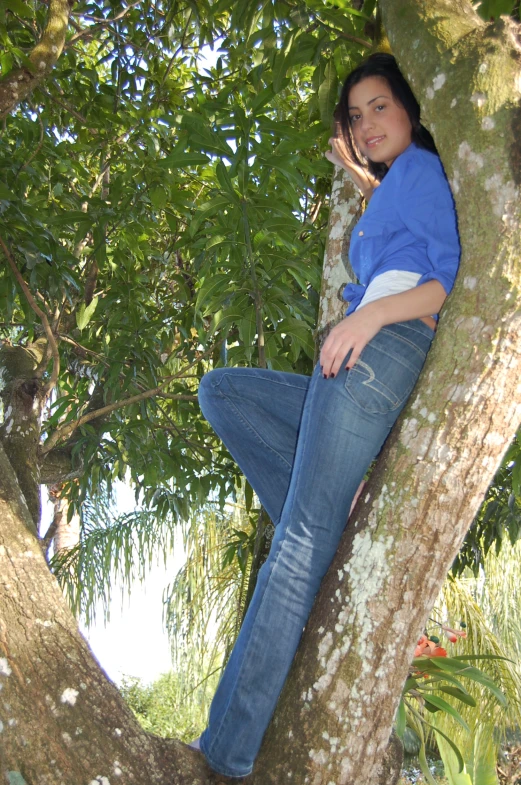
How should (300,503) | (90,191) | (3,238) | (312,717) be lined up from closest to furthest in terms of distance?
(312,717) → (300,503) → (3,238) → (90,191)

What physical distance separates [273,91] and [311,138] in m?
0.19

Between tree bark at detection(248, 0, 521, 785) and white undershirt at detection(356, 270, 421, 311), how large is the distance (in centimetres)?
20

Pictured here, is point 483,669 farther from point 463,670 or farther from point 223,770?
point 223,770

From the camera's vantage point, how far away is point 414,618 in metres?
1.11

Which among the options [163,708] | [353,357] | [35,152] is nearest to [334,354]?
[353,357]

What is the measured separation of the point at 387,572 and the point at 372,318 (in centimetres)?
45

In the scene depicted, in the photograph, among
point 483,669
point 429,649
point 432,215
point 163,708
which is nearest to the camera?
point 432,215

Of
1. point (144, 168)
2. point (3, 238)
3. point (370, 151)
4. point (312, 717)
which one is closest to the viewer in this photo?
point (312, 717)

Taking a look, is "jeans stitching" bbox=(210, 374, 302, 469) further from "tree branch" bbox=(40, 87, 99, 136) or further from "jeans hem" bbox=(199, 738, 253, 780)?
"tree branch" bbox=(40, 87, 99, 136)

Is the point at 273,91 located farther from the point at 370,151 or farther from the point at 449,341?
the point at 449,341

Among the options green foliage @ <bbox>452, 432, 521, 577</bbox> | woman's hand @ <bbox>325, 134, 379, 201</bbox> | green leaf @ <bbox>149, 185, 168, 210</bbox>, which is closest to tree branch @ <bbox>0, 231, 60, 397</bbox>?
green leaf @ <bbox>149, 185, 168, 210</bbox>

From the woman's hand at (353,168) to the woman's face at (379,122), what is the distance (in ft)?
0.37

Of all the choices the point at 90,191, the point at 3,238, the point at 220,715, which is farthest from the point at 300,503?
the point at 90,191

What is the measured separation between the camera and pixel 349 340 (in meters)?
1.26
